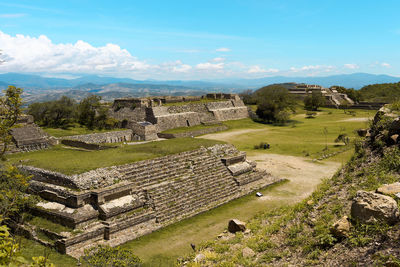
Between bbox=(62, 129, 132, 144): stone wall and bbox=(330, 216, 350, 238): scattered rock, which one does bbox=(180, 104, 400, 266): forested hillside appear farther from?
bbox=(62, 129, 132, 144): stone wall

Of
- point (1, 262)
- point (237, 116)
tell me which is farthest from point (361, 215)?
point (237, 116)

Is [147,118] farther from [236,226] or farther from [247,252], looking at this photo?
[247,252]

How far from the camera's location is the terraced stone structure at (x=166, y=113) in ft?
117

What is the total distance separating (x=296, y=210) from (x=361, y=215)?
2.96m

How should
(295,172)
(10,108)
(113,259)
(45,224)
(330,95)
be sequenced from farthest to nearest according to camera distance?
1. (330,95)
2. (295,172)
3. (45,224)
4. (10,108)
5. (113,259)

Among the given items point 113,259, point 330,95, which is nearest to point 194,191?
point 113,259

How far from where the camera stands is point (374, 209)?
6.86m

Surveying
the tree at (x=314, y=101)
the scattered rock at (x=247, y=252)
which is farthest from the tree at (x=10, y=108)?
the tree at (x=314, y=101)

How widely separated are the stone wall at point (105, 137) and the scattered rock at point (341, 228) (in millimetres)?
23599

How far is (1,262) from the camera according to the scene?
161 inches

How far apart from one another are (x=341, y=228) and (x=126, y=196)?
8958 millimetres

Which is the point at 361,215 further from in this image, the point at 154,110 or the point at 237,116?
the point at 237,116

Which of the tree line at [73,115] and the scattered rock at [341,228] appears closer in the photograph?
the scattered rock at [341,228]

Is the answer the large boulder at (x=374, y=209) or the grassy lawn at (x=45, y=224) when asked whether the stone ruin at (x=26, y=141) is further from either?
the large boulder at (x=374, y=209)
